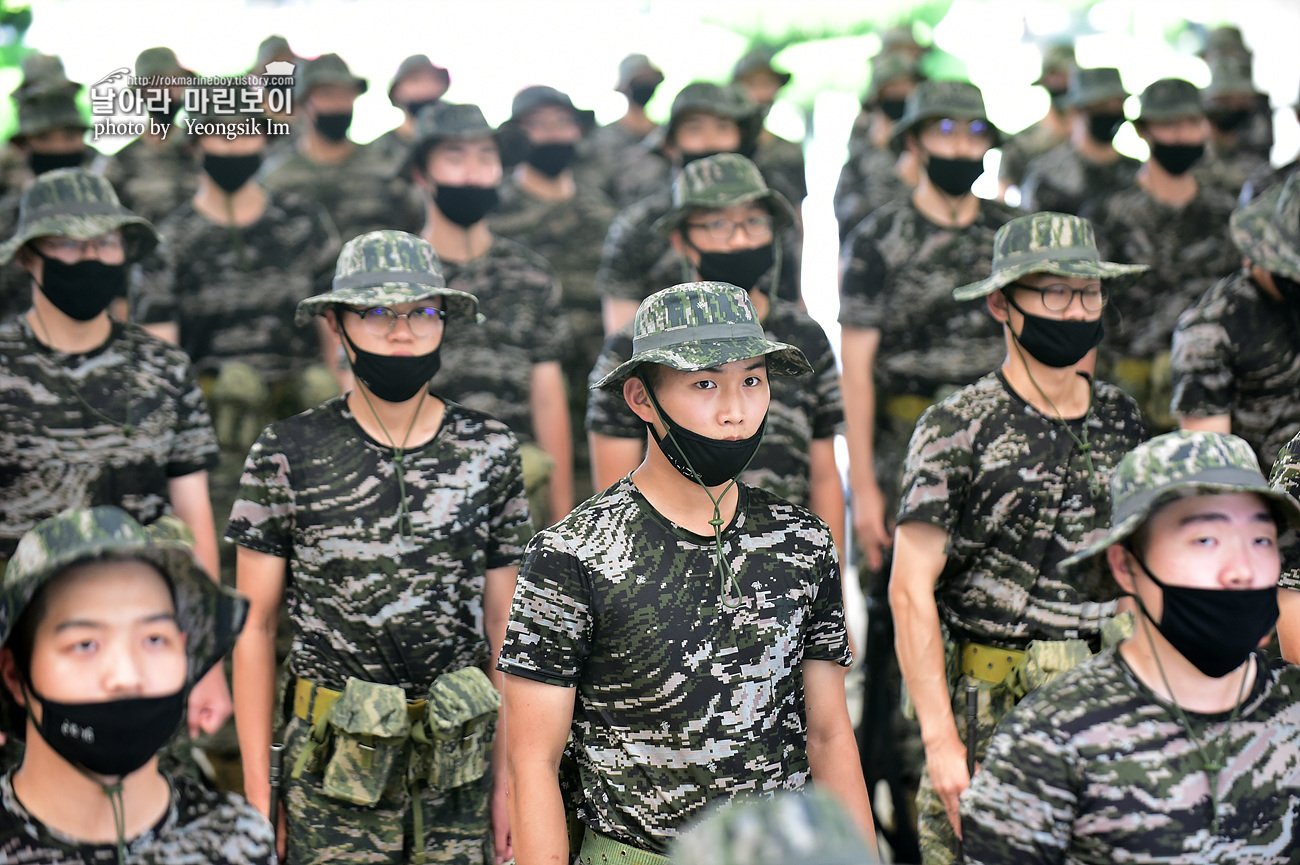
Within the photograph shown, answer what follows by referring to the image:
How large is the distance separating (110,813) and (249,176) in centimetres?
422

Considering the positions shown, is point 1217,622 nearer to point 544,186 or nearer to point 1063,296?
point 1063,296

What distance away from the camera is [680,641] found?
2.91m

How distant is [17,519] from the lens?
4418 millimetres

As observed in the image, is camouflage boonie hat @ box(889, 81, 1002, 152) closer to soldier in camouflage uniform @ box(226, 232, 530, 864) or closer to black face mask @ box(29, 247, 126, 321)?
soldier in camouflage uniform @ box(226, 232, 530, 864)

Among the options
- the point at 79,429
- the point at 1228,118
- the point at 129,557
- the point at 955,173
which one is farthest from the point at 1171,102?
the point at 129,557

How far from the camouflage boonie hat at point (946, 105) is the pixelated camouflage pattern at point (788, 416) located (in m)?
1.71

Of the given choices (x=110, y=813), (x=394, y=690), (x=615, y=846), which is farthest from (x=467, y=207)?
(x=110, y=813)

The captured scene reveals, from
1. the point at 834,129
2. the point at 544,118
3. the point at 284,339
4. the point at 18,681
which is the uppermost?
the point at 834,129

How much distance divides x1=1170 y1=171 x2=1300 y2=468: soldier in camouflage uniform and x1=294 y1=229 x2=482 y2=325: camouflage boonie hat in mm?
2519

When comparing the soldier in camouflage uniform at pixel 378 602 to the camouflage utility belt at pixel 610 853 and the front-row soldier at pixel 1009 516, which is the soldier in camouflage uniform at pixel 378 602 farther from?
the front-row soldier at pixel 1009 516

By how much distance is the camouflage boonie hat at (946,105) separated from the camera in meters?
6.01

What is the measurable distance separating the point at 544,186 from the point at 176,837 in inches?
224

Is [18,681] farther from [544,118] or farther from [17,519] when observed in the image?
[544,118]

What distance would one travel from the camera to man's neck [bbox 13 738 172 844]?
2.28 m
